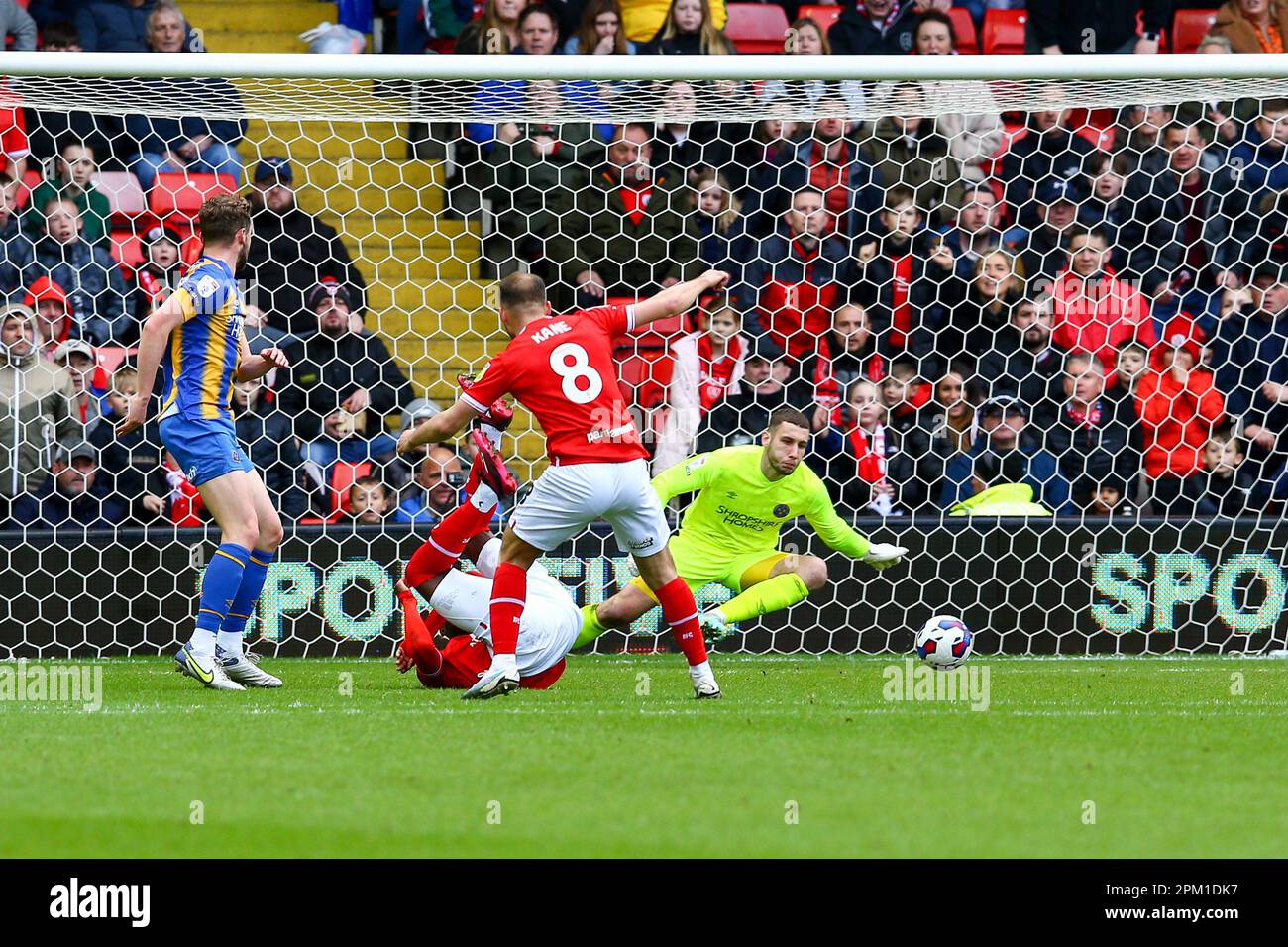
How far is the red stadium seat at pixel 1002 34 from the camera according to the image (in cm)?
1308

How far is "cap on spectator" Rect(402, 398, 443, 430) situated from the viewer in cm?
962

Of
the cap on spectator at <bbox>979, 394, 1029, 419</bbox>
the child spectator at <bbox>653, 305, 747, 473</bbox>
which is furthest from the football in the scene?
the cap on spectator at <bbox>979, 394, 1029, 419</bbox>

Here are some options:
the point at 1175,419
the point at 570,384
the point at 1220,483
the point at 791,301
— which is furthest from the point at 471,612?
the point at 1220,483

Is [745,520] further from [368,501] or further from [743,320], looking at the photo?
[368,501]

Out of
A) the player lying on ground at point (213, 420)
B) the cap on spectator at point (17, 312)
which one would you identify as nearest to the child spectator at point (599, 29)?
the cap on spectator at point (17, 312)

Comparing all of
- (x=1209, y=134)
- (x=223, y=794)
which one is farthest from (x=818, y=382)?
(x=223, y=794)

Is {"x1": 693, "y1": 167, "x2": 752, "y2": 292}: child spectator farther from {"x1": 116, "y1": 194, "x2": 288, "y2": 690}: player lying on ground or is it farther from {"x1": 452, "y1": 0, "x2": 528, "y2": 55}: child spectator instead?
{"x1": 116, "y1": 194, "x2": 288, "y2": 690}: player lying on ground

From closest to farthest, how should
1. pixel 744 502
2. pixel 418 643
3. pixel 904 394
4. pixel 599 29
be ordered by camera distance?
pixel 418 643
pixel 744 502
pixel 904 394
pixel 599 29

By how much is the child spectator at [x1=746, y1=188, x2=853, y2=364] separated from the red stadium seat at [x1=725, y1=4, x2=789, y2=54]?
123 inches

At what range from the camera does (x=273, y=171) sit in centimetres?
1022

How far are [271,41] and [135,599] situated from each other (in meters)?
5.28

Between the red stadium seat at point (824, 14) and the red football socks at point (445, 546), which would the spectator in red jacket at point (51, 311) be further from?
the red stadium seat at point (824, 14)

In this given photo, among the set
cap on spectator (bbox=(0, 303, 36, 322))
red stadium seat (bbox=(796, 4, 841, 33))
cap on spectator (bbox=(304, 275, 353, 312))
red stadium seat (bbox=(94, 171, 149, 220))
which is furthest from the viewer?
red stadium seat (bbox=(796, 4, 841, 33))

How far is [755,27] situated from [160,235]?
5.12 metres
